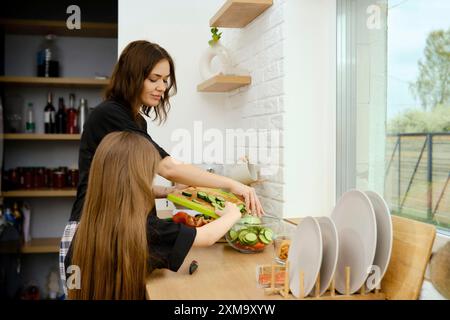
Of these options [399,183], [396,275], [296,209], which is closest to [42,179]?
[296,209]

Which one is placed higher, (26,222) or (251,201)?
(251,201)

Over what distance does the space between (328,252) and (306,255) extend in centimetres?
6

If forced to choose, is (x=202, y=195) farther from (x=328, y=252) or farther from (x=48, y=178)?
(x=48, y=178)

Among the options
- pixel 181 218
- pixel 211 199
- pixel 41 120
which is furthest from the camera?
pixel 41 120

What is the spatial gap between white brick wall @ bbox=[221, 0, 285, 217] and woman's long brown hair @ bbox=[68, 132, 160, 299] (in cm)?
81

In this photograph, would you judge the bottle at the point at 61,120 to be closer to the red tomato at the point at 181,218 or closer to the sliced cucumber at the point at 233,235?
the red tomato at the point at 181,218

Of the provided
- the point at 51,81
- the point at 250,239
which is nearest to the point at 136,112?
the point at 250,239

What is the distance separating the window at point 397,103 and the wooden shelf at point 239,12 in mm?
356

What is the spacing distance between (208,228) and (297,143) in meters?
0.70

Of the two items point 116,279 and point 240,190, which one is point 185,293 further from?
point 240,190

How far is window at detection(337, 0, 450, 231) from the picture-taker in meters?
1.34

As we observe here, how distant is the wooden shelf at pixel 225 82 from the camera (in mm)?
2314

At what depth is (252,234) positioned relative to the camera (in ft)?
5.23

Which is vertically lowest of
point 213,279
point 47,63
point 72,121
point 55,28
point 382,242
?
point 213,279
